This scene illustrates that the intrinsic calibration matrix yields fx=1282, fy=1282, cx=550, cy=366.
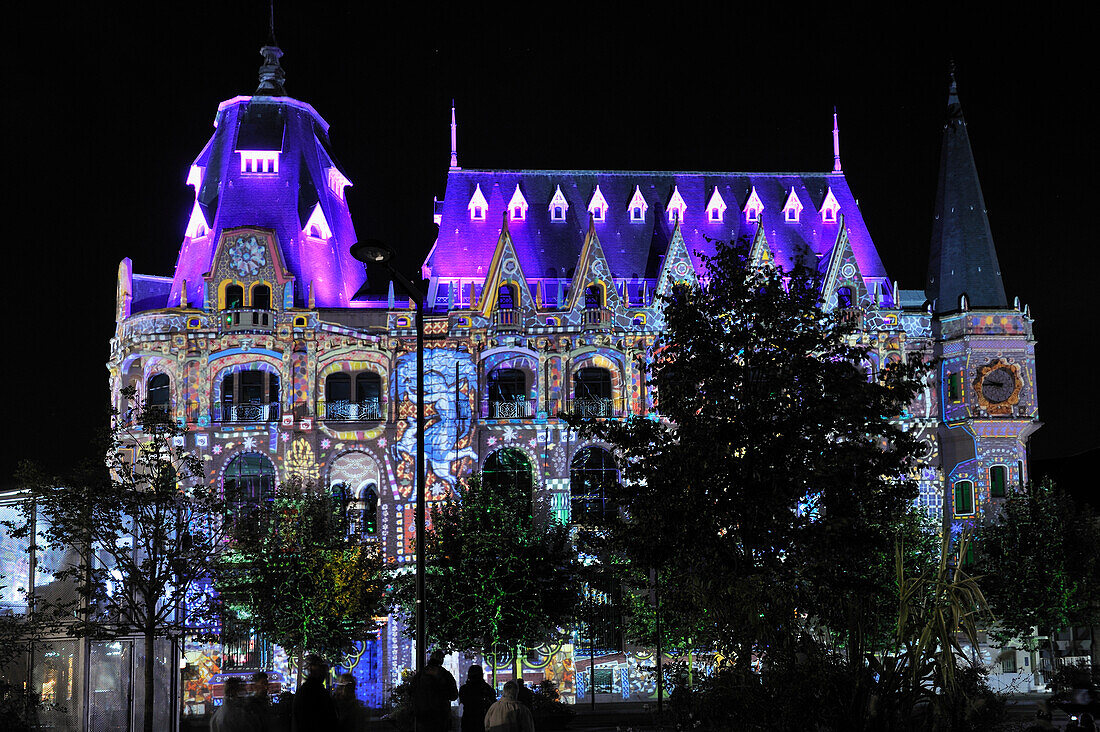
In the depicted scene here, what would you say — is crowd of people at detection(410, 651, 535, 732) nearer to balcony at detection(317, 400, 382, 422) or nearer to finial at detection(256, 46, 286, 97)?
balcony at detection(317, 400, 382, 422)

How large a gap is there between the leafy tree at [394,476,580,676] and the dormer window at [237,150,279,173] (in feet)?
74.9

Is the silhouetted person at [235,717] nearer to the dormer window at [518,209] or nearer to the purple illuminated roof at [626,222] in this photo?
the purple illuminated roof at [626,222]

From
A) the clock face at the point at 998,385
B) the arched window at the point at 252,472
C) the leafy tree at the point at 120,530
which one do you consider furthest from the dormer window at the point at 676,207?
the leafy tree at the point at 120,530

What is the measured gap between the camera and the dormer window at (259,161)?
67438 mm

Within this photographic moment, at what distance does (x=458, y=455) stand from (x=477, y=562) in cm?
989

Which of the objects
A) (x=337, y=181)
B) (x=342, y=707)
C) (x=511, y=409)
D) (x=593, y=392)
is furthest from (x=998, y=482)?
(x=342, y=707)

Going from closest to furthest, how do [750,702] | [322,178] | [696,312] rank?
[750,702] < [696,312] < [322,178]

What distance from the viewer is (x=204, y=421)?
A: 2405 inches

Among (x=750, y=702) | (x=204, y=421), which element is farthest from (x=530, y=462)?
(x=750, y=702)

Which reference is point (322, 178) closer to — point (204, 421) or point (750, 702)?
point (204, 421)

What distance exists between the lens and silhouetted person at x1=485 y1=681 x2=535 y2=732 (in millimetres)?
20109

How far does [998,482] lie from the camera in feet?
209

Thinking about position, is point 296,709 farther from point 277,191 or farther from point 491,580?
point 277,191

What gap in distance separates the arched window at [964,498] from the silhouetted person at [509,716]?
4780 centimetres
